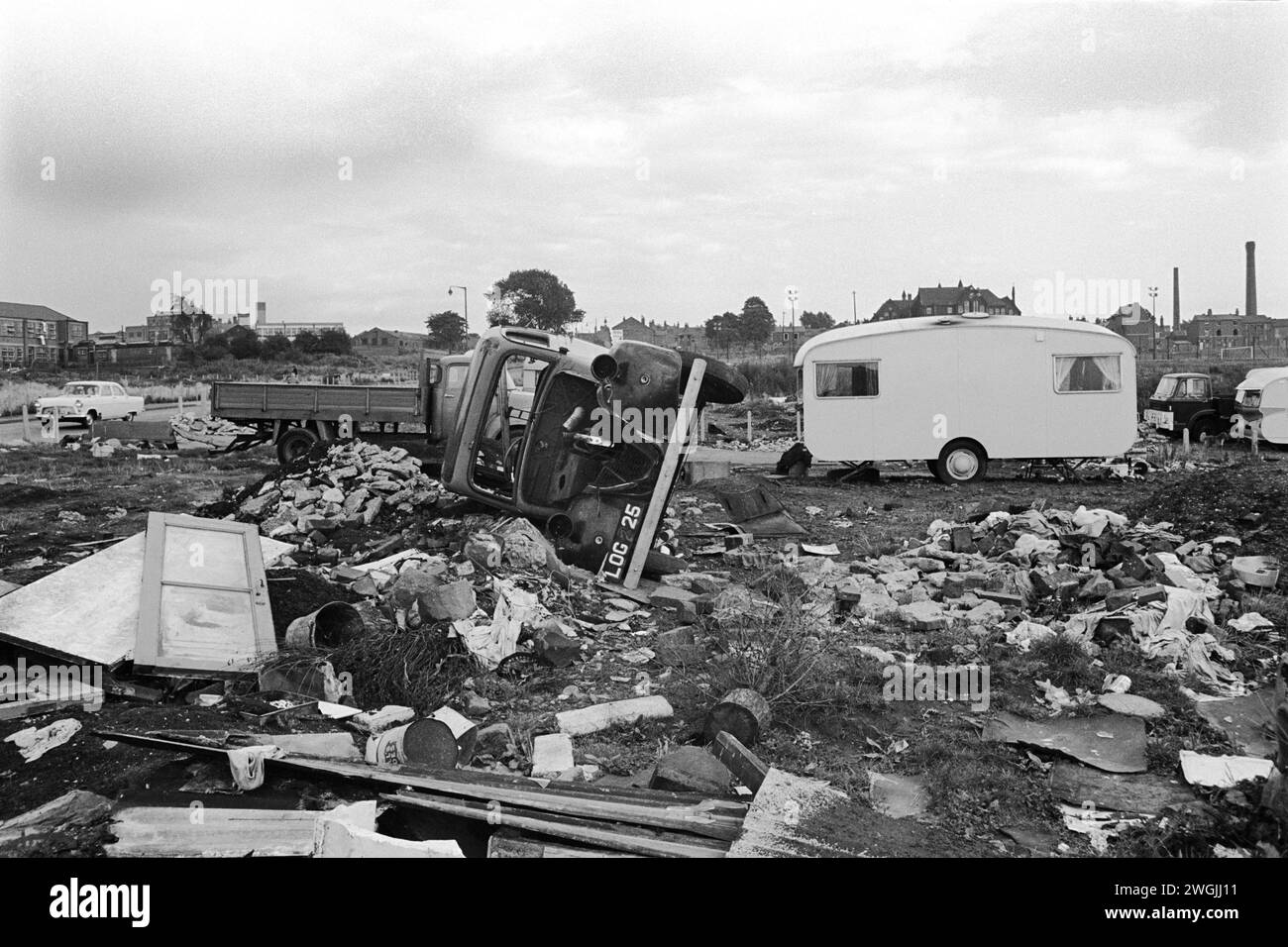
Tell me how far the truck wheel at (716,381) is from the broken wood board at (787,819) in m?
4.33

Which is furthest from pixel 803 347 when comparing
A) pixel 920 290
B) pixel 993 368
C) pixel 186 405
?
pixel 920 290

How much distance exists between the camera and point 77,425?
71.3 feet

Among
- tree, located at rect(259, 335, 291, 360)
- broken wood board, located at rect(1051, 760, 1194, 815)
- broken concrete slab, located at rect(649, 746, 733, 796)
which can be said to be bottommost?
broken wood board, located at rect(1051, 760, 1194, 815)

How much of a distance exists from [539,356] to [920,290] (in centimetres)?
7657


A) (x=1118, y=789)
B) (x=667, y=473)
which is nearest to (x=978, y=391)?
(x=667, y=473)

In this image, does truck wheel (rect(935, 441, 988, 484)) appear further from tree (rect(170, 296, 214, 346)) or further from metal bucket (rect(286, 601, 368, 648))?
tree (rect(170, 296, 214, 346))

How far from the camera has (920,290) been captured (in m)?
79.4

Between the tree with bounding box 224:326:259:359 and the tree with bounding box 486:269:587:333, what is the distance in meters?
14.1

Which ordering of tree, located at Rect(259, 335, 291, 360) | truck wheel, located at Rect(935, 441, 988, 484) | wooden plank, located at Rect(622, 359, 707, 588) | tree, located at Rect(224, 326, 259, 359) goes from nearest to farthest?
wooden plank, located at Rect(622, 359, 707, 588) → truck wheel, located at Rect(935, 441, 988, 484) → tree, located at Rect(259, 335, 291, 360) → tree, located at Rect(224, 326, 259, 359)

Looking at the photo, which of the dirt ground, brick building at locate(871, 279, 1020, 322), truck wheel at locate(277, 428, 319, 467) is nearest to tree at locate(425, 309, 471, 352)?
brick building at locate(871, 279, 1020, 322)

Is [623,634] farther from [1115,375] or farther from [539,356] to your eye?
[1115,375]

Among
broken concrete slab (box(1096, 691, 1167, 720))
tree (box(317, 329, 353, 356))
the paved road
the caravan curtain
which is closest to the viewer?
broken concrete slab (box(1096, 691, 1167, 720))

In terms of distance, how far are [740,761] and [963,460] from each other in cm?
1157

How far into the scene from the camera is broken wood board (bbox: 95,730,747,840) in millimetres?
3680
